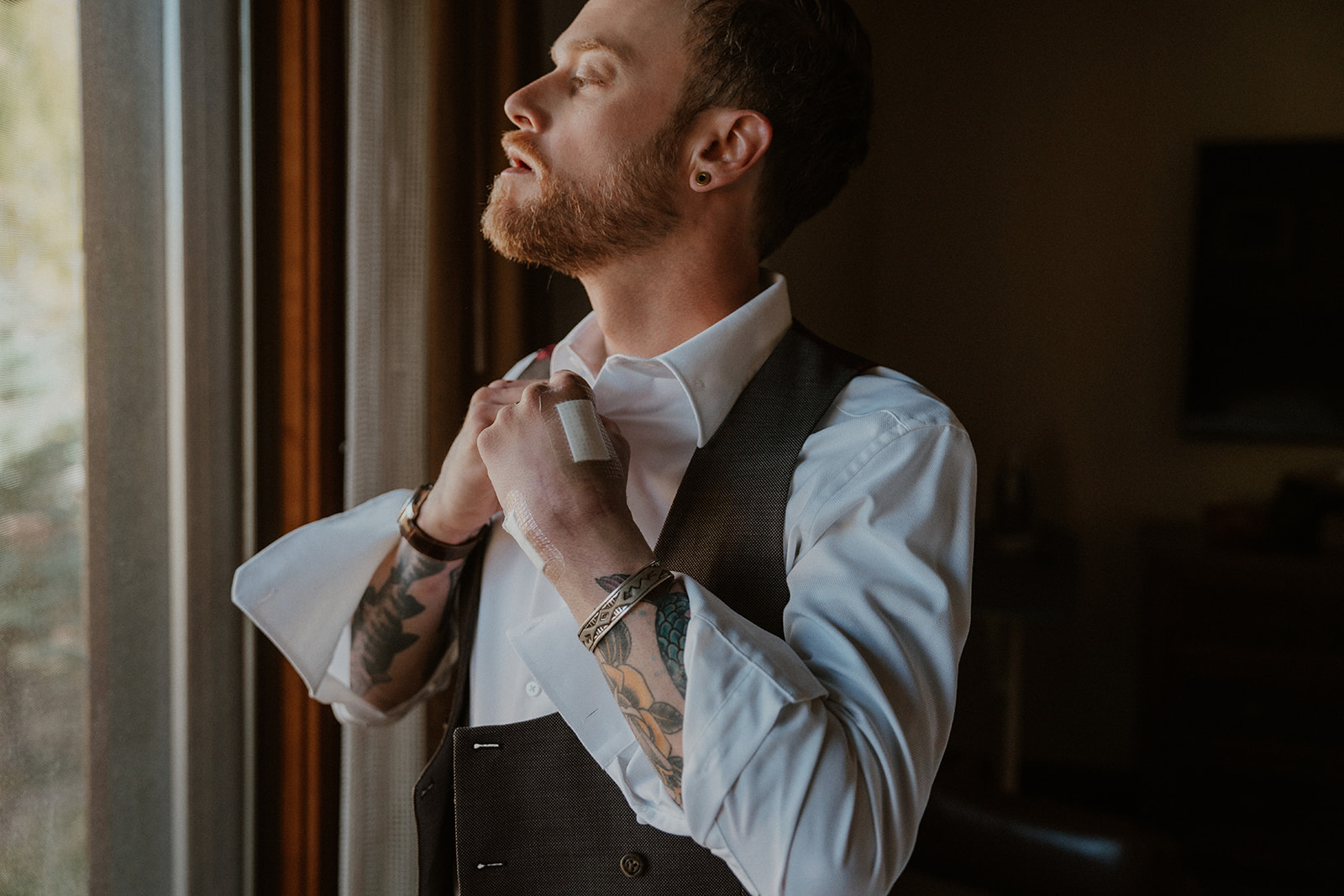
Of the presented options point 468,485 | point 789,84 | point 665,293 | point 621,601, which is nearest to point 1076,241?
point 789,84

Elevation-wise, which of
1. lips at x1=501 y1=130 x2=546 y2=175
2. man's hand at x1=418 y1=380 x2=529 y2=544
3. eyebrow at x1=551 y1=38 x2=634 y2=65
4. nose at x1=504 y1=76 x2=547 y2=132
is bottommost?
man's hand at x1=418 y1=380 x2=529 y2=544

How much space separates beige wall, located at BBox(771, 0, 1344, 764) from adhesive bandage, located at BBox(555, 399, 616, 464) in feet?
8.11

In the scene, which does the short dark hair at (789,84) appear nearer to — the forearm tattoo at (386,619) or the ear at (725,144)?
the ear at (725,144)

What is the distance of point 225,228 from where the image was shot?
1202 millimetres

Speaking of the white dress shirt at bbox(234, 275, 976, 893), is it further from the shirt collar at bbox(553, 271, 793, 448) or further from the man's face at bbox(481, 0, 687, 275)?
the man's face at bbox(481, 0, 687, 275)

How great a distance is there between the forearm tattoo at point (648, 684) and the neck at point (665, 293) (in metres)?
0.39

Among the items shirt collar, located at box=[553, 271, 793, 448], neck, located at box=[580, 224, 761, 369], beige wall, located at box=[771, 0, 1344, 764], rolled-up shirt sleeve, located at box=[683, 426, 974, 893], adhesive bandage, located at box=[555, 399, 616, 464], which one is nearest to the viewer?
rolled-up shirt sleeve, located at box=[683, 426, 974, 893]

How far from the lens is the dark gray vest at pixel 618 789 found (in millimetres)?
842

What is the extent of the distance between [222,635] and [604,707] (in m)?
0.69

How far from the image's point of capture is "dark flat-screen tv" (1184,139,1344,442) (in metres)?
3.17

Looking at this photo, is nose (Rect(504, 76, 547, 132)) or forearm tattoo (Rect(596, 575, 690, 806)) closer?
forearm tattoo (Rect(596, 575, 690, 806))

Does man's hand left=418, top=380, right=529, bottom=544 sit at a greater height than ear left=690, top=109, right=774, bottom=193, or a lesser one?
lesser

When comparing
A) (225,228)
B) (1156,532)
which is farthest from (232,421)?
(1156,532)

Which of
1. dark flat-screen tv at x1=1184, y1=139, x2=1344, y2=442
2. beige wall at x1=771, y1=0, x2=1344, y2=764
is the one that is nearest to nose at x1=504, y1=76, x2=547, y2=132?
beige wall at x1=771, y1=0, x2=1344, y2=764
